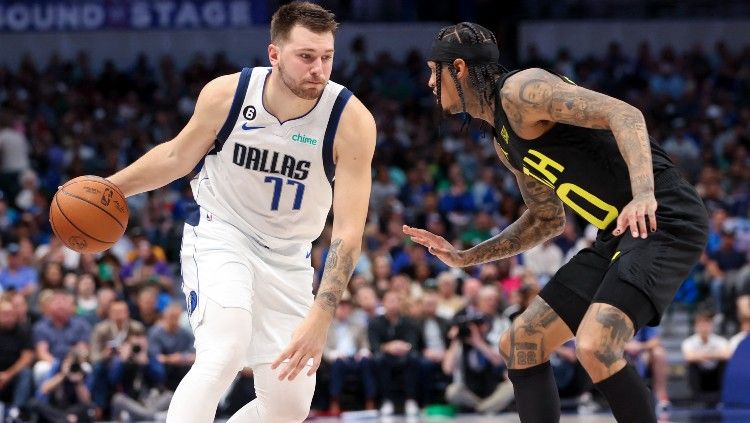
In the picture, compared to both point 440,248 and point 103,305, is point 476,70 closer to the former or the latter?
point 440,248

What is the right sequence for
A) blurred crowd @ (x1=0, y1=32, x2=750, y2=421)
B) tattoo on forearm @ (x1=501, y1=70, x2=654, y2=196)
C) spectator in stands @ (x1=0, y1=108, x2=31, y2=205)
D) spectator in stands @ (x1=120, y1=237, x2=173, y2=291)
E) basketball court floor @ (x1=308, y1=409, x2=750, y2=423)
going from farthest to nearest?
spectator in stands @ (x1=0, y1=108, x2=31, y2=205) → spectator in stands @ (x1=120, y1=237, x2=173, y2=291) → blurred crowd @ (x1=0, y1=32, x2=750, y2=421) → basketball court floor @ (x1=308, y1=409, x2=750, y2=423) → tattoo on forearm @ (x1=501, y1=70, x2=654, y2=196)

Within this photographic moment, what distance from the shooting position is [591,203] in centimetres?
511

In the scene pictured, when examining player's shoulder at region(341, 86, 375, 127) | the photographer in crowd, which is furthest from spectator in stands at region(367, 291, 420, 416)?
player's shoulder at region(341, 86, 375, 127)

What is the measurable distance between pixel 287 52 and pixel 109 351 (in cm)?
736

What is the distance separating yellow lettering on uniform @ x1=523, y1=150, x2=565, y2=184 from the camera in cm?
511

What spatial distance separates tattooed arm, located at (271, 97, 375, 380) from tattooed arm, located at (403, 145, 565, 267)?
0.47 meters

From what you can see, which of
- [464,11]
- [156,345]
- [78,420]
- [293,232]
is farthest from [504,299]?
[464,11]

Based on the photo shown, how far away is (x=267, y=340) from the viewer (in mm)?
5555

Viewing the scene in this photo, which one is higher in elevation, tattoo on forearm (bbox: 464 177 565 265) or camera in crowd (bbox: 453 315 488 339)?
tattoo on forearm (bbox: 464 177 565 265)

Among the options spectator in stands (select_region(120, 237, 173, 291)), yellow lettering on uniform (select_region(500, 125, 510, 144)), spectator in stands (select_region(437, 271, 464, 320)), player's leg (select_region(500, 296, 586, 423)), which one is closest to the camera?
yellow lettering on uniform (select_region(500, 125, 510, 144))

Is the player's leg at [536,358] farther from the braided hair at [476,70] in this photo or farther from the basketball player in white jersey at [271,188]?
the braided hair at [476,70]

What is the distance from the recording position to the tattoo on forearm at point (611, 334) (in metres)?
4.76

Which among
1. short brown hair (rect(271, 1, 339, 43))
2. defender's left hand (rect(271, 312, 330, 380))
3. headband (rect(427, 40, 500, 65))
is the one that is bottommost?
defender's left hand (rect(271, 312, 330, 380))

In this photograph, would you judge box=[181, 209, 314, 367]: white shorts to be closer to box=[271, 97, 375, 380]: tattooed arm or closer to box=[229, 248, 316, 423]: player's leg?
box=[229, 248, 316, 423]: player's leg
